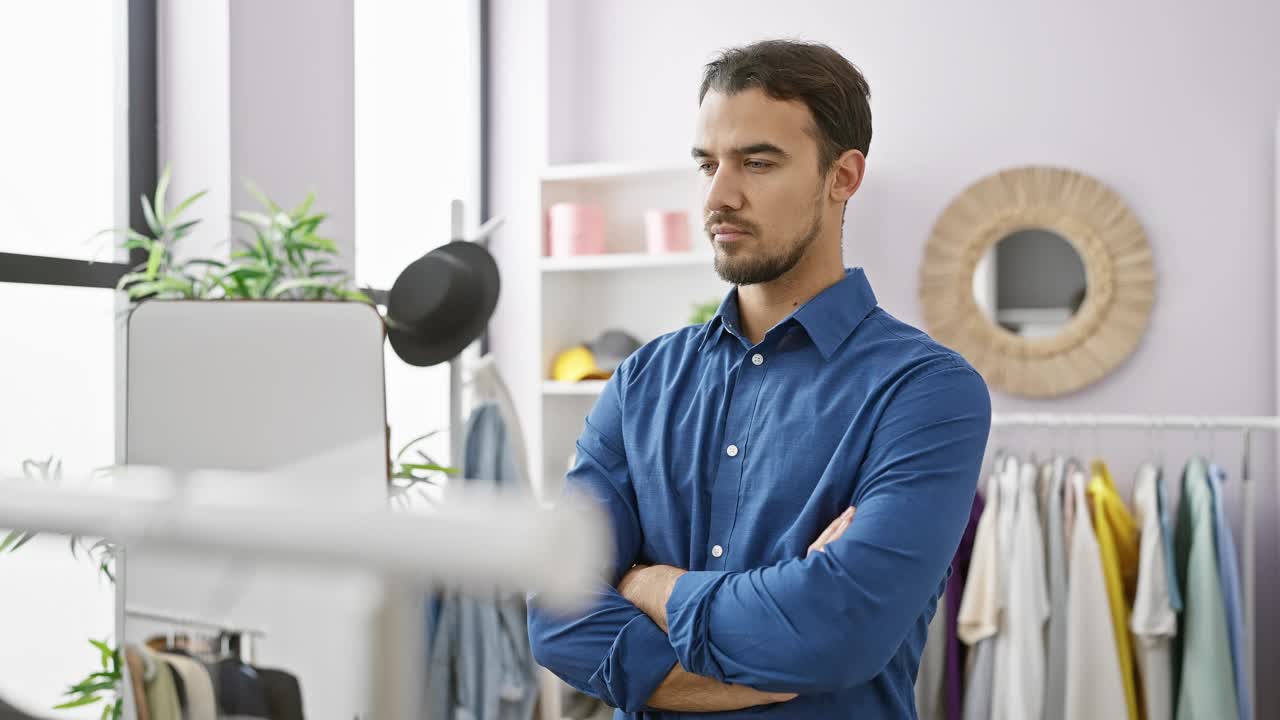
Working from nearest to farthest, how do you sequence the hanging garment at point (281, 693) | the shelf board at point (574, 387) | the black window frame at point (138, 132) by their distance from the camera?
the hanging garment at point (281, 693)
the black window frame at point (138, 132)
the shelf board at point (574, 387)

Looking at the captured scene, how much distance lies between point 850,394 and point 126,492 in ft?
3.62

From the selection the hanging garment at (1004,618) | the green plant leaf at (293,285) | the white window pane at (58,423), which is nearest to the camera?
the green plant leaf at (293,285)

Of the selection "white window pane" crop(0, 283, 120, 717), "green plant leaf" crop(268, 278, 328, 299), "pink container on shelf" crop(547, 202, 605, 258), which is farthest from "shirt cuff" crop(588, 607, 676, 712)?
"pink container on shelf" crop(547, 202, 605, 258)

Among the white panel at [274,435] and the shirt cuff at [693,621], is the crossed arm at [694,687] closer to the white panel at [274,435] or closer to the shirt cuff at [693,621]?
the shirt cuff at [693,621]

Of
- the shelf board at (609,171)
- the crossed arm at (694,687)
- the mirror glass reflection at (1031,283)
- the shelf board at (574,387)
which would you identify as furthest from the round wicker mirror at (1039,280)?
the crossed arm at (694,687)

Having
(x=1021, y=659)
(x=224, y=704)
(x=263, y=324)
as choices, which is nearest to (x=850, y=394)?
(x=263, y=324)

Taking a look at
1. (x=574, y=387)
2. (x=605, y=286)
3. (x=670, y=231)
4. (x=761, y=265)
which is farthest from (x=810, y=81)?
(x=605, y=286)

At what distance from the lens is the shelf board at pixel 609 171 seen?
3.35 m

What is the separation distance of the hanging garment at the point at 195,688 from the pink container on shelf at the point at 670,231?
3.13m

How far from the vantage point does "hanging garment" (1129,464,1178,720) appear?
243 centimetres

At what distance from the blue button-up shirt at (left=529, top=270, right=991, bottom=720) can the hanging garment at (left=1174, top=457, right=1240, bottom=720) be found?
146 centimetres

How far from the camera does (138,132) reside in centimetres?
236

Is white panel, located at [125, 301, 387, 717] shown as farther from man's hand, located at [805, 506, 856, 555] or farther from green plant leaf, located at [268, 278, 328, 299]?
man's hand, located at [805, 506, 856, 555]

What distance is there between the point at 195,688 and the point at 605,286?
348cm
